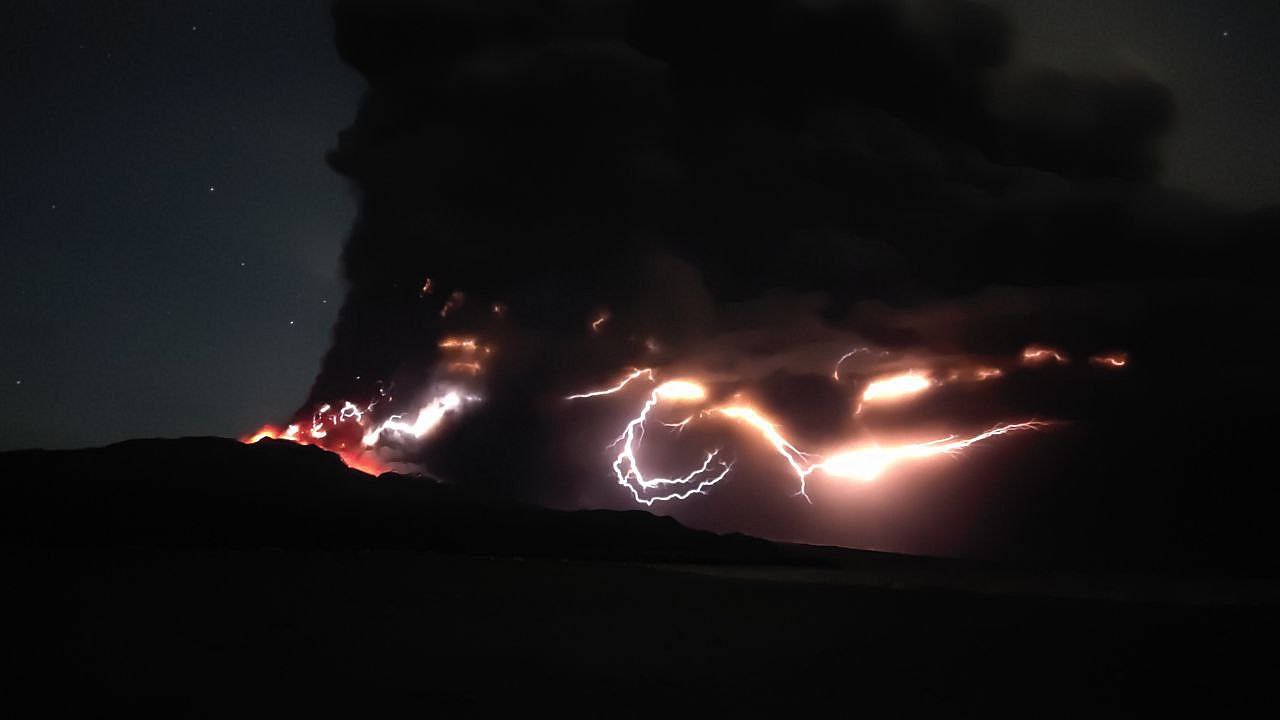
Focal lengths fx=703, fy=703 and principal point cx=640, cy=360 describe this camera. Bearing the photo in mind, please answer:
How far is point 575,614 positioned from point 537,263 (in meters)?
17.0

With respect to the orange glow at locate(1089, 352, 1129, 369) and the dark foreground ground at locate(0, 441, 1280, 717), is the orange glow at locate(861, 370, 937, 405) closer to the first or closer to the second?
the orange glow at locate(1089, 352, 1129, 369)

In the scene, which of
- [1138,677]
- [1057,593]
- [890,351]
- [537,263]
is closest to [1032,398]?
[890,351]

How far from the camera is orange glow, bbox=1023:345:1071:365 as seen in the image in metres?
18.1

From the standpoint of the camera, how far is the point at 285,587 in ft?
19.1

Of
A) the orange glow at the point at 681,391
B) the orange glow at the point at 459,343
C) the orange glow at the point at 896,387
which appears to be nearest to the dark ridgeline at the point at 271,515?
the orange glow at the point at 681,391

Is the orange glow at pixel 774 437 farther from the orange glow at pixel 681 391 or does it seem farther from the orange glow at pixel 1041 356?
the orange glow at pixel 1041 356

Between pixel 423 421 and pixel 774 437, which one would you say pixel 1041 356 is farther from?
pixel 423 421

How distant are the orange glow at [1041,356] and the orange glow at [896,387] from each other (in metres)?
2.46

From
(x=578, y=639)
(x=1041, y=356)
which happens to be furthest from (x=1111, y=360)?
(x=578, y=639)

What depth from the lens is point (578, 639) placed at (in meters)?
4.49

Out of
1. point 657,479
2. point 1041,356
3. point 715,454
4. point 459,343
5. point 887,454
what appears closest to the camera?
point 1041,356

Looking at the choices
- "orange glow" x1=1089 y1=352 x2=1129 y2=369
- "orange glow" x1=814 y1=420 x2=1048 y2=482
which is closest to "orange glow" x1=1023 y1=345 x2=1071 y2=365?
"orange glow" x1=1089 y1=352 x2=1129 y2=369

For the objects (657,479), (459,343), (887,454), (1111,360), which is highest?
(1111,360)

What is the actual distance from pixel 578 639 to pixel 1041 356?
57.2ft
